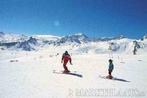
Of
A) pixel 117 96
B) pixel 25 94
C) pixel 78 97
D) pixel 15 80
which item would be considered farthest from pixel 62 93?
pixel 15 80

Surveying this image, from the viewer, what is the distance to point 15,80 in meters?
19.5

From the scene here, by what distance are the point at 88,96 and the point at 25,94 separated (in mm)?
4059

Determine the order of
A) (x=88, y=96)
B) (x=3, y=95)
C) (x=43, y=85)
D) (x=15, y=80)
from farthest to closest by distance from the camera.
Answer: (x=15, y=80)
(x=43, y=85)
(x=88, y=96)
(x=3, y=95)

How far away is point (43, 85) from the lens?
18.0m

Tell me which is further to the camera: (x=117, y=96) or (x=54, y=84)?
(x=54, y=84)

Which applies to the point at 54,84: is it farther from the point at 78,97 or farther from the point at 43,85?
the point at 78,97

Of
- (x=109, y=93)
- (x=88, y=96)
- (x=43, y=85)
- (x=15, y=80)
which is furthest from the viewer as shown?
(x=15, y=80)

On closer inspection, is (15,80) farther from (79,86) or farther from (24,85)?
(79,86)

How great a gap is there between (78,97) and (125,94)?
3.76 metres

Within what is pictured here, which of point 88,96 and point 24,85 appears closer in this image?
point 88,96

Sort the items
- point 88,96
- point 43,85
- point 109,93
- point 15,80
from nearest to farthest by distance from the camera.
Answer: point 88,96 < point 109,93 < point 43,85 < point 15,80

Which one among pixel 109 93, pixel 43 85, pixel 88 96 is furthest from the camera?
pixel 43 85

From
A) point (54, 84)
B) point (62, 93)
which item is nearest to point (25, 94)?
point (62, 93)

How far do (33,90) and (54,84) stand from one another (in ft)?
9.16
